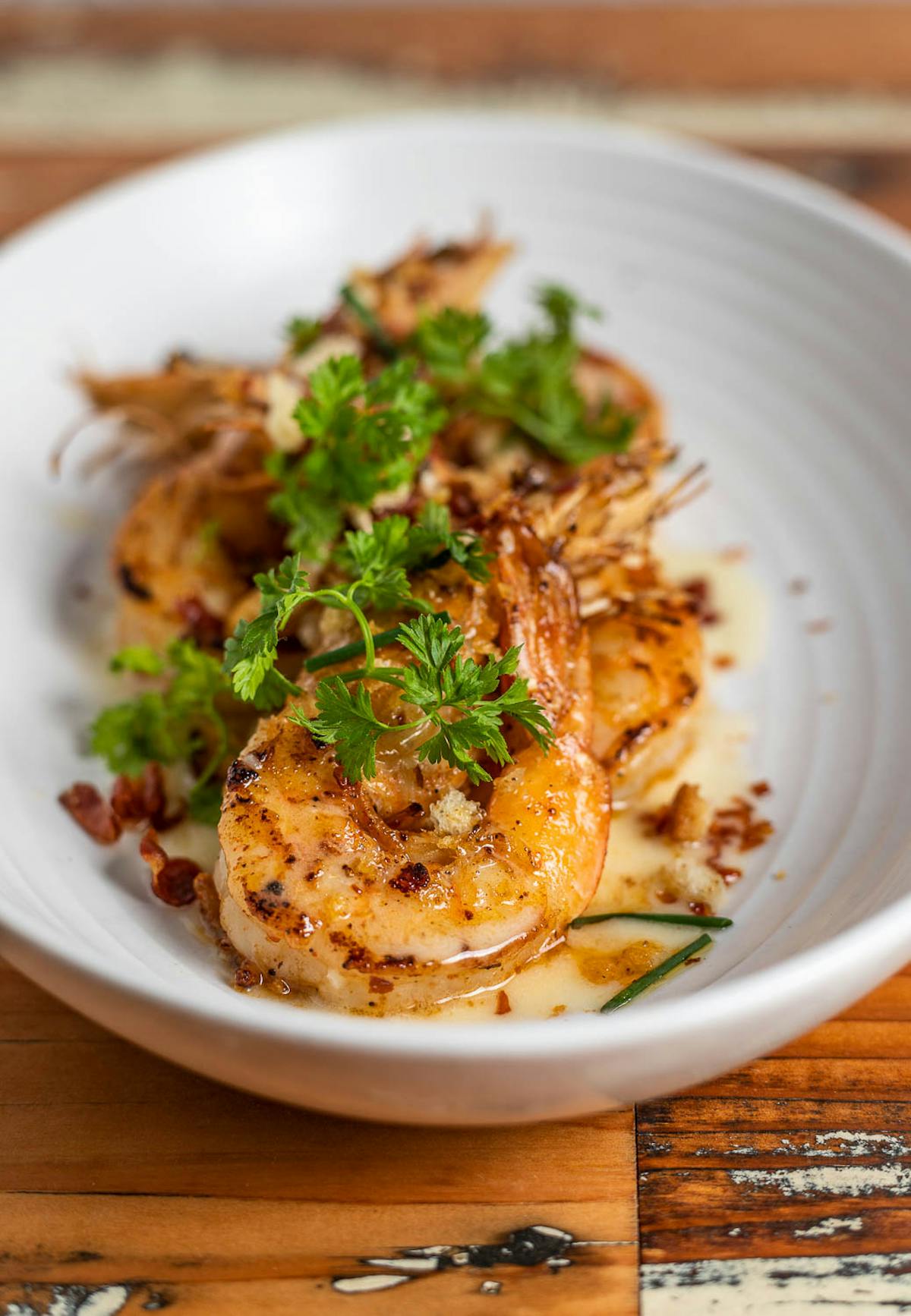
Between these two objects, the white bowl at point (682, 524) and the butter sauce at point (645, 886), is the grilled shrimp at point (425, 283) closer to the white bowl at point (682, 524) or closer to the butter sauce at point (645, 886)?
the white bowl at point (682, 524)

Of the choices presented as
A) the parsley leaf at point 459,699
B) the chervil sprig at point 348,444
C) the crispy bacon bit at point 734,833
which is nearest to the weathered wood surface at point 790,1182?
the crispy bacon bit at point 734,833

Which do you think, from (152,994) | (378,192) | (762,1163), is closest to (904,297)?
(378,192)

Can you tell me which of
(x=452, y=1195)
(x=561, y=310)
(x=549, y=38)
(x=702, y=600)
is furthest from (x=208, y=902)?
(x=549, y=38)

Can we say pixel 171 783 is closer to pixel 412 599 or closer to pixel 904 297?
pixel 412 599

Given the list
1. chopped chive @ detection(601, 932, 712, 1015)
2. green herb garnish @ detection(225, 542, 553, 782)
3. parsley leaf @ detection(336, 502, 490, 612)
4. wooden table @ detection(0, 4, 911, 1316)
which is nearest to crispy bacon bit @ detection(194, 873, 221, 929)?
wooden table @ detection(0, 4, 911, 1316)

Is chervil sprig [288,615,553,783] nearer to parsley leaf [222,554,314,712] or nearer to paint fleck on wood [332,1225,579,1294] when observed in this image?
parsley leaf [222,554,314,712]

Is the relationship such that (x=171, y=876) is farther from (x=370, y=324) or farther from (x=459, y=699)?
(x=370, y=324)

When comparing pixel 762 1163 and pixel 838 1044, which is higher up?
pixel 838 1044
